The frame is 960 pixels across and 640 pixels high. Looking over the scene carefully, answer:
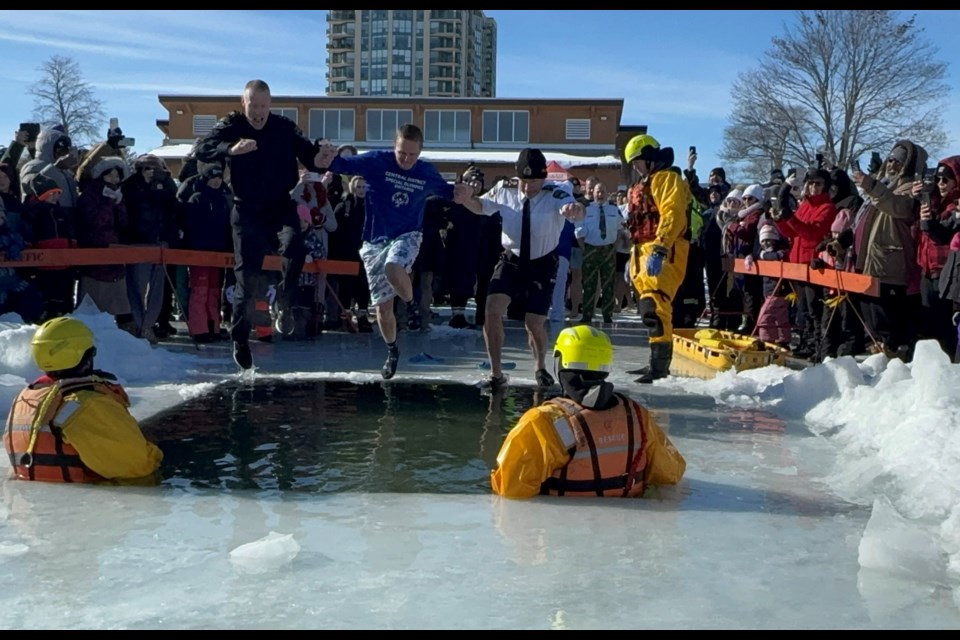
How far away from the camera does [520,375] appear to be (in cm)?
967

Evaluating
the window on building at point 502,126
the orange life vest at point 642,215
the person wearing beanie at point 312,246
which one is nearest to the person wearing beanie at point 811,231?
the orange life vest at point 642,215

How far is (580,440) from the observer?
5074 mm

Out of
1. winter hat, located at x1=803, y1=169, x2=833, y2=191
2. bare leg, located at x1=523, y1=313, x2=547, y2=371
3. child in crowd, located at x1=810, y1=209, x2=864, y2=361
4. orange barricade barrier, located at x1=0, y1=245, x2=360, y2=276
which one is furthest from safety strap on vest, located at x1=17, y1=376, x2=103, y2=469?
winter hat, located at x1=803, y1=169, x2=833, y2=191

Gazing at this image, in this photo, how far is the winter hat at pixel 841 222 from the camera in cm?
1123

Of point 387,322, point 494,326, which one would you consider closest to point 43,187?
point 387,322

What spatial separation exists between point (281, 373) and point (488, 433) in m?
3.17

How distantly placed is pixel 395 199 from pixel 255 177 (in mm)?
1187

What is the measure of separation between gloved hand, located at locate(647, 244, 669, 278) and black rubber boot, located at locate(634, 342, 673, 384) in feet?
2.23

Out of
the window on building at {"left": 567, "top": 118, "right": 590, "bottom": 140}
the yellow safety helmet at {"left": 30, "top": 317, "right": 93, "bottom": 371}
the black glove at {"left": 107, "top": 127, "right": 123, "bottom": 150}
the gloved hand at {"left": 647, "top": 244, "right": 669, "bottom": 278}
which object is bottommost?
the yellow safety helmet at {"left": 30, "top": 317, "right": 93, "bottom": 371}

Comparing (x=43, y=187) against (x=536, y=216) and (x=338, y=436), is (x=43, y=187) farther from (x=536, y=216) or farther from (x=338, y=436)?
(x=338, y=436)

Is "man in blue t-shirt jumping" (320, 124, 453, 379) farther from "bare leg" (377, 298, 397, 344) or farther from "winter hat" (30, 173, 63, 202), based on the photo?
"winter hat" (30, 173, 63, 202)

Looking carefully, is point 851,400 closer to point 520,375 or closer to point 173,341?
point 520,375

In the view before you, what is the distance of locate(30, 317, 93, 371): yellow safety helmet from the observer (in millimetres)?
5496
